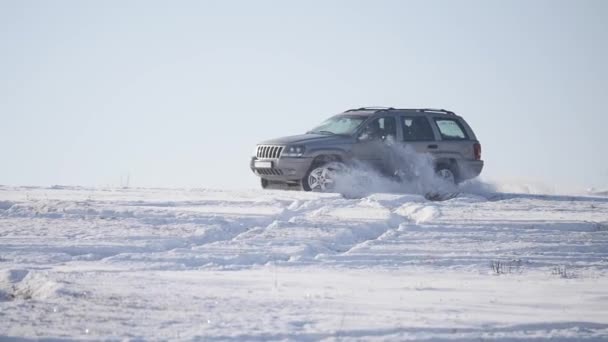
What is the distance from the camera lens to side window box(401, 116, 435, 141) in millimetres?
15922

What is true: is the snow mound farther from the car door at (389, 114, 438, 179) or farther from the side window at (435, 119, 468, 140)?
the side window at (435, 119, 468, 140)

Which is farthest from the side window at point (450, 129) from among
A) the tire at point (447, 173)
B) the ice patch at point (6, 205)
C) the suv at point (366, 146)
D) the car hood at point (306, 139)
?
the ice patch at point (6, 205)

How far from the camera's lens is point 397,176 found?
1552cm

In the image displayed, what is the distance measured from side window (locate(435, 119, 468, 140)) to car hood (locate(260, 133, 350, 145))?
2153 mm

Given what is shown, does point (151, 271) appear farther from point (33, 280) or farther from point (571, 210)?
point (571, 210)

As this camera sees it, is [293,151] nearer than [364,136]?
Yes

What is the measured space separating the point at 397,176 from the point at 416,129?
1.11 meters

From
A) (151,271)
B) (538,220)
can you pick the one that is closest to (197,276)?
(151,271)

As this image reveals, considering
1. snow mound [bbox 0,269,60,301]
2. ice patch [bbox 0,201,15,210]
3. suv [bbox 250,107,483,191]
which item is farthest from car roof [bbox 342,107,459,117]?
snow mound [bbox 0,269,60,301]

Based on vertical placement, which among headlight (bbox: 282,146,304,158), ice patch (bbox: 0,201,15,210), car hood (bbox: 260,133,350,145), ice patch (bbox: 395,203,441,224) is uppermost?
car hood (bbox: 260,133,350,145)

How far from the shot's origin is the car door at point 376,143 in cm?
1532

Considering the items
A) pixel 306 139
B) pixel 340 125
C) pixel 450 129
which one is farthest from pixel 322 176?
pixel 450 129

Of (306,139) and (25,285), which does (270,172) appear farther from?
(25,285)

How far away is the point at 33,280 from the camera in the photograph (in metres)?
6.39
